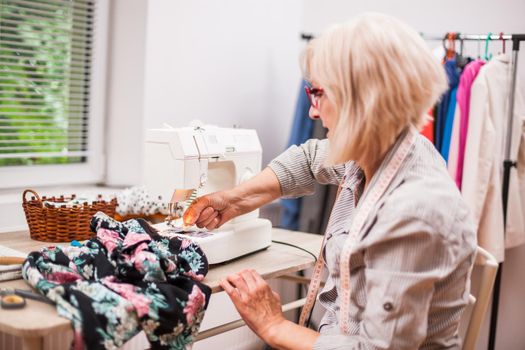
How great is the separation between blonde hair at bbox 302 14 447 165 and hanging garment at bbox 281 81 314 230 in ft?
5.70

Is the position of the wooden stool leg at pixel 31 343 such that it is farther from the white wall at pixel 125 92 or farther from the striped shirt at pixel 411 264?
the white wall at pixel 125 92

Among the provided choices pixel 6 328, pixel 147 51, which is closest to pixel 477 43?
pixel 147 51

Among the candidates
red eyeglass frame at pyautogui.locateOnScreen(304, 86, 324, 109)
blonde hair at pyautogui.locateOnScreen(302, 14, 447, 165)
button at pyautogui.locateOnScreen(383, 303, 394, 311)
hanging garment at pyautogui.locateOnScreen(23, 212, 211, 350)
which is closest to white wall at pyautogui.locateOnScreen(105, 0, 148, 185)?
hanging garment at pyautogui.locateOnScreen(23, 212, 211, 350)

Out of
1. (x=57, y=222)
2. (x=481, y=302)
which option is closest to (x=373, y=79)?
(x=481, y=302)

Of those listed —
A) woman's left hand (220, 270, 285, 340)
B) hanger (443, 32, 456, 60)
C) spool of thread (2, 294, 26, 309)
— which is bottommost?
woman's left hand (220, 270, 285, 340)

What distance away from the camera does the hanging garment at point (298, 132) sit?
3.05 m

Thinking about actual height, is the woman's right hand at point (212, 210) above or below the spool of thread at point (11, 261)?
above

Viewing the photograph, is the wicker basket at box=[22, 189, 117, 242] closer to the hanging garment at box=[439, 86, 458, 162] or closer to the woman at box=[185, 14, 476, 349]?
the woman at box=[185, 14, 476, 349]

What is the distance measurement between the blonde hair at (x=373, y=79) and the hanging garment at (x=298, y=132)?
1.74m

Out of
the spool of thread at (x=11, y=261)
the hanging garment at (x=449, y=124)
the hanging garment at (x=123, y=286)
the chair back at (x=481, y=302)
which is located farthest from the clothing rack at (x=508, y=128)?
the spool of thread at (x=11, y=261)

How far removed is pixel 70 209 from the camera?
1880 millimetres

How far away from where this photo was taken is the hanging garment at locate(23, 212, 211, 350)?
123 cm

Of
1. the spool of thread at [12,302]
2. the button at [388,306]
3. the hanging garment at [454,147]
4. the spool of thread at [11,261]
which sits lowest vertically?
the spool of thread at [12,302]

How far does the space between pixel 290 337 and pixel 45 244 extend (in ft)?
2.68
